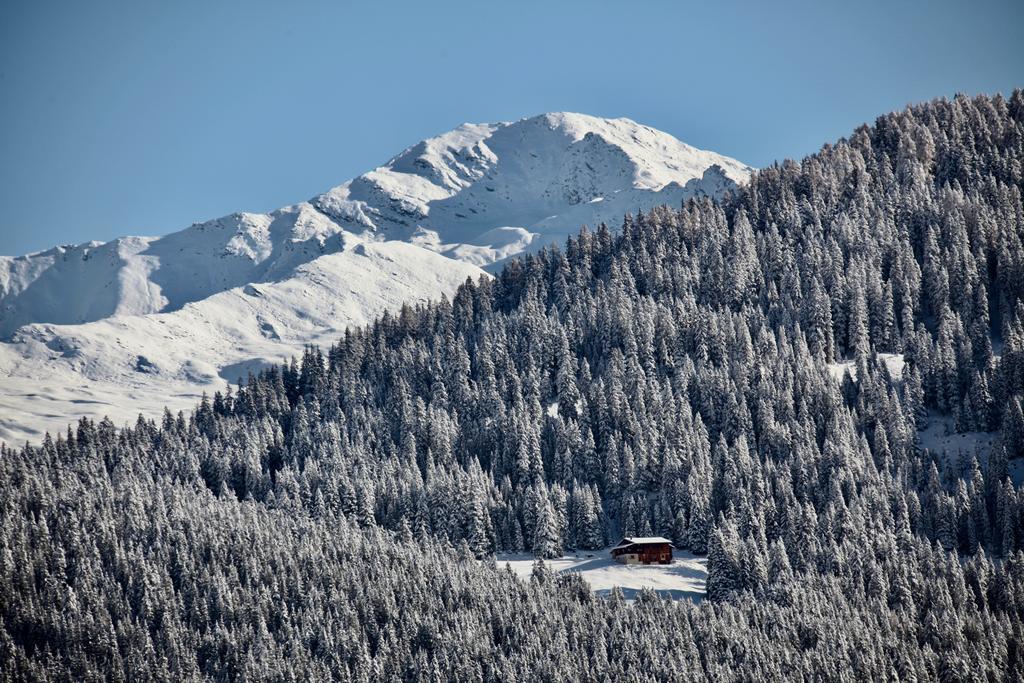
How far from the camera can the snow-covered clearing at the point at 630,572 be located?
13038 cm

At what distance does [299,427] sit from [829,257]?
95.9 metres

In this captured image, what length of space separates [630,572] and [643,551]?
564 centimetres

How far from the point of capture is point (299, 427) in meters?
196

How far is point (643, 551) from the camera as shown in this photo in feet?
458

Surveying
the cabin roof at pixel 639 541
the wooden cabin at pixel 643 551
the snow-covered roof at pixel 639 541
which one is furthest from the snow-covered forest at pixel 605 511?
the wooden cabin at pixel 643 551

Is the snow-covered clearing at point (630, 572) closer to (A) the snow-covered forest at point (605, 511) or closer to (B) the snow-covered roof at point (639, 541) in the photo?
(B) the snow-covered roof at point (639, 541)

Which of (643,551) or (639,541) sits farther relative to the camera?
(639,541)

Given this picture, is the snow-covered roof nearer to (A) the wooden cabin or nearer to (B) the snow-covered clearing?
(A) the wooden cabin

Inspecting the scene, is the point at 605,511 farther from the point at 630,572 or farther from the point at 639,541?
the point at 630,572

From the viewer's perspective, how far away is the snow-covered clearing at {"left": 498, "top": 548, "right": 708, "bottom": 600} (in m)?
130

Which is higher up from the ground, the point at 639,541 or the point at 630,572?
the point at 639,541

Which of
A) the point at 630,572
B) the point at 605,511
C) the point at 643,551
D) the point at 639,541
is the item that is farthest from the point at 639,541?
the point at 605,511

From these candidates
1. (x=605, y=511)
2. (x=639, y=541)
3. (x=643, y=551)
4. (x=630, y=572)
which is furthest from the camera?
(x=605, y=511)

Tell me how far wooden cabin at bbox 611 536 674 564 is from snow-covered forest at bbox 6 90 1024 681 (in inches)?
228
